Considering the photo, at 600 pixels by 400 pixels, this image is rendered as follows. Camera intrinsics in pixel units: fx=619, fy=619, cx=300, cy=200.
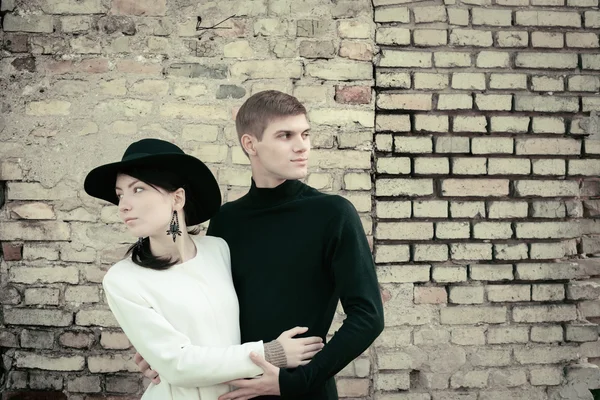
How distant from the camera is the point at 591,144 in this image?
3102mm

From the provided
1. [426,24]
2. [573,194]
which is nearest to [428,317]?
[573,194]

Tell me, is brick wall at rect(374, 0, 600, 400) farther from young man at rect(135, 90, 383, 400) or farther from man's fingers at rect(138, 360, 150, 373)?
man's fingers at rect(138, 360, 150, 373)

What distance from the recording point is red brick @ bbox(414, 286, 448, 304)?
3.02 metres

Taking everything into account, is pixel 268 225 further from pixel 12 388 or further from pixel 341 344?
pixel 12 388

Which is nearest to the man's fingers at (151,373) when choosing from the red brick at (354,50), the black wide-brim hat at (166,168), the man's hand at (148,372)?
the man's hand at (148,372)

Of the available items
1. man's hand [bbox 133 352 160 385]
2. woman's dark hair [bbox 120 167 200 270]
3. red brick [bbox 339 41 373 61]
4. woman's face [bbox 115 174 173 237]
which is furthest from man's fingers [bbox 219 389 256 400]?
red brick [bbox 339 41 373 61]

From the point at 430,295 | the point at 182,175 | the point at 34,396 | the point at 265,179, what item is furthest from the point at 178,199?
the point at 34,396

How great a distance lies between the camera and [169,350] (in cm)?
173

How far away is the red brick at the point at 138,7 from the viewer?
2.99m

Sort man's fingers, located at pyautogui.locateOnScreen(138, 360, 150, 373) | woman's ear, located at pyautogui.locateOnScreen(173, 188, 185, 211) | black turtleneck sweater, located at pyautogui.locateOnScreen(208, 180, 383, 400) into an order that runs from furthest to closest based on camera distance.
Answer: man's fingers, located at pyautogui.locateOnScreen(138, 360, 150, 373)
woman's ear, located at pyautogui.locateOnScreen(173, 188, 185, 211)
black turtleneck sweater, located at pyautogui.locateOnScreen(208, 180, 383, 400)

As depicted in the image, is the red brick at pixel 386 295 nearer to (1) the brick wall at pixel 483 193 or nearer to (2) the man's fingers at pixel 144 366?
(1) the brick wall at pixel 483 193

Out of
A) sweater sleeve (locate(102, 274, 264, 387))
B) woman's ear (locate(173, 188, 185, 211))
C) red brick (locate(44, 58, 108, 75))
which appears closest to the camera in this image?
sweater sleeve (locate(102, 274, 264, 387))

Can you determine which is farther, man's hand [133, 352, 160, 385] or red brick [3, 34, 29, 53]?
red brick [3, 34, 29, 53]

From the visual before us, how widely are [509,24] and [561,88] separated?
41cm
